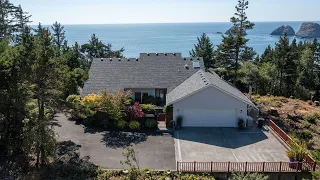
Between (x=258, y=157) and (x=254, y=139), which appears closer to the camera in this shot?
(x=258, y=157)

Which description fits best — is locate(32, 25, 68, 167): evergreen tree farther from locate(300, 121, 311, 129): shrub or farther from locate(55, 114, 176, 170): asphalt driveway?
locate(300, 121, 311, 129): shrub

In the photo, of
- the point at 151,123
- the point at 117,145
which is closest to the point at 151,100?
the point at 151,123

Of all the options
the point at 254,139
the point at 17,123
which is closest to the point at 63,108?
→ the point at 17,123

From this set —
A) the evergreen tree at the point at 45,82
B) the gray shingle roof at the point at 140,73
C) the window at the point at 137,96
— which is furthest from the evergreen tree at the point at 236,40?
the evergreen tree at the point at 45,82

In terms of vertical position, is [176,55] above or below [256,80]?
above

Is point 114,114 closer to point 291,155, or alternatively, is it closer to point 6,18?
point 291,155

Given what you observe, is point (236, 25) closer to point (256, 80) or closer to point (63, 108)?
point (256, 80)

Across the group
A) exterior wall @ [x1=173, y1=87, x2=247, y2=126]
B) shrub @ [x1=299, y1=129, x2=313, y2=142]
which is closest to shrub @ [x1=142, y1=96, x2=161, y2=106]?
exterior wall @ [x1=173, y1=87, x2=247, y2=126]
